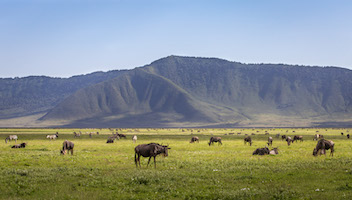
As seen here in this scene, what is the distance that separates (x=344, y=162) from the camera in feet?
83.3

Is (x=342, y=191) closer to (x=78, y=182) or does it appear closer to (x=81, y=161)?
(x=78, y=182)

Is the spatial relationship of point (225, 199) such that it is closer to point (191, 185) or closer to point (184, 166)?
point (191, 185)

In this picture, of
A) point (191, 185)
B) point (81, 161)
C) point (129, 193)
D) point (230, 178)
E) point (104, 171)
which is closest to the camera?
point (129, 193)

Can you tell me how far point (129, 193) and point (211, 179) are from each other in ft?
16.4

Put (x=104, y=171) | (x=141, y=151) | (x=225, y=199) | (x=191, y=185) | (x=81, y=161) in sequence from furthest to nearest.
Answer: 1. (x=81, y=161)
2. (x=141, y=151)
3. (x=104, y=171)
4. (x=191, y=185)
5. (x=225, y=199)

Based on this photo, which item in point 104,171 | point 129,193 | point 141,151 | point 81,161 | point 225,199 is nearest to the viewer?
point 225,199

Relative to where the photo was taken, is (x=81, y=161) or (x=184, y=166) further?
(x=81, y=161)

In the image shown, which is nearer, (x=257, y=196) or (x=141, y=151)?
(x=257, y=196)

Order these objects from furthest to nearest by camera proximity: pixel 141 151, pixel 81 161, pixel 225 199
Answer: pixel 81 161, pixel 141 151, pixel 225 199

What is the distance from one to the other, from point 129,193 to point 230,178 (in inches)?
246

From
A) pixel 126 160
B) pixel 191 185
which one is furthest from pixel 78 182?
pixel 126 160

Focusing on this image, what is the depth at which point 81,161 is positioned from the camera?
28922 millimetres

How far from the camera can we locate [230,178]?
67.1 feet

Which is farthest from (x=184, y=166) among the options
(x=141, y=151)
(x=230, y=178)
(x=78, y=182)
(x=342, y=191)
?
(x=342, y=191)
